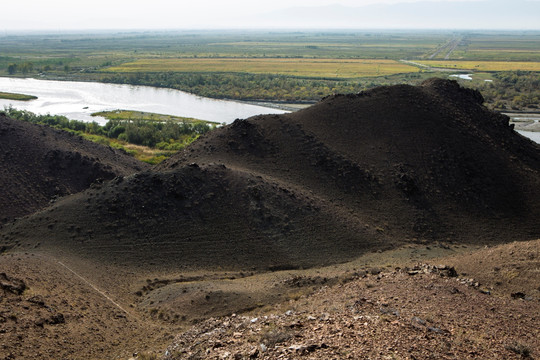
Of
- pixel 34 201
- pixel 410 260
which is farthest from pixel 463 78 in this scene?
pixel 34 201

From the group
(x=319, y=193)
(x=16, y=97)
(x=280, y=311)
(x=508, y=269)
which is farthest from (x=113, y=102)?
(x=508, y=269)

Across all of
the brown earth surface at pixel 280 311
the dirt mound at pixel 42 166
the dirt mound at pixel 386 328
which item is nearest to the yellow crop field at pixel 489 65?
the dirt mound at pixel 42 166

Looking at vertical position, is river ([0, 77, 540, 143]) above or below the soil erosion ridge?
above

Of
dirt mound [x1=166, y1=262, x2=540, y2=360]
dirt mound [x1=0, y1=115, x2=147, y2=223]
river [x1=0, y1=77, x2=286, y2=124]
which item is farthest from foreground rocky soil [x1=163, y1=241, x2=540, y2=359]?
river [x1=0, y1=77, x2=286, y2=124]

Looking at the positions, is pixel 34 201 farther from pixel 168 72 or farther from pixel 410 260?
pixel 168 72

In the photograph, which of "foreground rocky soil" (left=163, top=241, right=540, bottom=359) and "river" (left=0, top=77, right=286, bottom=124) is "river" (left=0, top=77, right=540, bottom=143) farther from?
"foreground rocky soil" (left=163, top=241, right=540, bottom=359)

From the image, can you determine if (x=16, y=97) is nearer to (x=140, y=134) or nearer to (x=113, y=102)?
(x=113, y=102)
